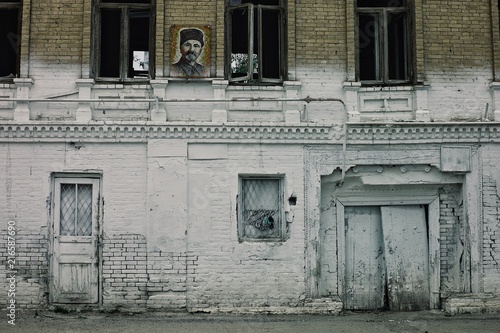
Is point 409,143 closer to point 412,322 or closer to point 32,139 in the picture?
point 412,322

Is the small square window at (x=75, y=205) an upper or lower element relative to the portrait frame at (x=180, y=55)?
lower

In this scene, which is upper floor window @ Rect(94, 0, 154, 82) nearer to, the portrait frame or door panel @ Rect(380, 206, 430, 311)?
the portrait frame

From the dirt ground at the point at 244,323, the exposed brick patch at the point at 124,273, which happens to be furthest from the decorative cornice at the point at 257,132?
the dirt ground at the point at 244,323

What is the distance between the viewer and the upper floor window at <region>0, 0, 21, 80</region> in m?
9.09

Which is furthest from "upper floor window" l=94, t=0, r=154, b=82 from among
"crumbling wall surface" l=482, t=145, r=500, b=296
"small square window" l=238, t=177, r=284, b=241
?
"crumbling wall surface" l=482, t=145, r=500, b=296

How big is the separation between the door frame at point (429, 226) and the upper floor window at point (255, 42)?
7.97 ft

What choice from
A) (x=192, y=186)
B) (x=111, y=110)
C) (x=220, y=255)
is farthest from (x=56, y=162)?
(x=220, y=255)

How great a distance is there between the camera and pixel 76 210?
348 inches

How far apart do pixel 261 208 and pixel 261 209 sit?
0.06 feet

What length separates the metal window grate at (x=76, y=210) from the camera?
8789 mm

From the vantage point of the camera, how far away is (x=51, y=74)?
8.80 metres

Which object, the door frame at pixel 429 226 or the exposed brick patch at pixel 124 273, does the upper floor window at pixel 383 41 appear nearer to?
the door frame at pixel 429 226

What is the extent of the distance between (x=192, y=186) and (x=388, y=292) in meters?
3.72

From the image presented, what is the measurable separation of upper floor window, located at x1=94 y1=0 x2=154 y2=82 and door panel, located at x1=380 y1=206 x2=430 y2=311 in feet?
15.8
